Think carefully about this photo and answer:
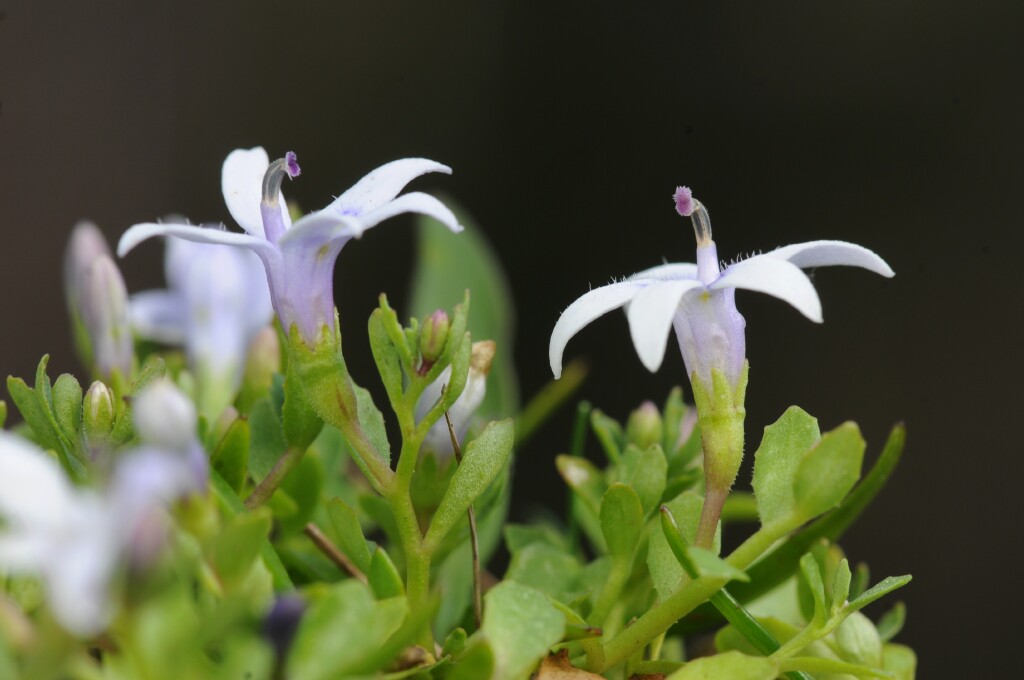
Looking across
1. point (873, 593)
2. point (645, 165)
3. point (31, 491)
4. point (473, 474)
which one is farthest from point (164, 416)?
point (645, 165)

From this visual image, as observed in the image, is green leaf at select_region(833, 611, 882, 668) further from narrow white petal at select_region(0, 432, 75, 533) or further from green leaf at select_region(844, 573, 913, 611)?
narrow white petal at select_region(0, 432, 75, 533)

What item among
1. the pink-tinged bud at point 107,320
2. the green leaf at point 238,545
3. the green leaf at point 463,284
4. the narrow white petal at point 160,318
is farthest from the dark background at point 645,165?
the green leaf at point 238,545

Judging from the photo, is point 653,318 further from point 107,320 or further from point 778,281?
point 107,320

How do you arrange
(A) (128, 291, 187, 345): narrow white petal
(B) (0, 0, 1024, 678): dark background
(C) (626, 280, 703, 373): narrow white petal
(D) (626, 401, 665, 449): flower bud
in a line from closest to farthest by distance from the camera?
(C) (626, 280, 703, 373): narrow white petal
(D) (626, 401, 665, 449): flower bud
(A) (128, 291, 187, 345): narrow white petal
(B) (0, 0, 1024, 678): dark background

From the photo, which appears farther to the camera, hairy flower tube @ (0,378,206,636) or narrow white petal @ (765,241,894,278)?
narrow white petal @ (765,241,894,278)

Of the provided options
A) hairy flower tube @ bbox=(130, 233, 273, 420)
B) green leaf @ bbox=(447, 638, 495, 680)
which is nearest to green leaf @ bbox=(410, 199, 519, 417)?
hairy flower tube @ bbox=(130, 233, 273, 420)

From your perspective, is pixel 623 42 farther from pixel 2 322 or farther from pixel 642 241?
pixel 2 322

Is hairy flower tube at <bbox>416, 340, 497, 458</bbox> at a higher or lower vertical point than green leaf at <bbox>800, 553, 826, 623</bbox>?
higher

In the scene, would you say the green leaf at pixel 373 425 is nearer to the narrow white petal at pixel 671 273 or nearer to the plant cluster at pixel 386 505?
the plant cluster at pixel 386 505
